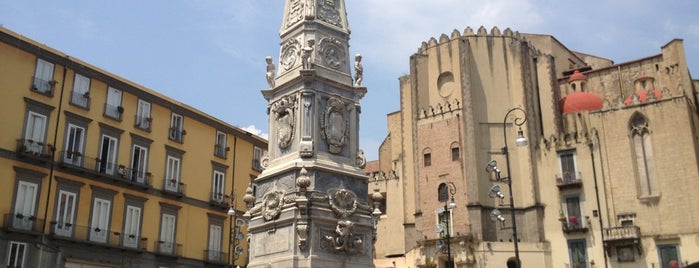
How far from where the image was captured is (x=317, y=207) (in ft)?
43.1

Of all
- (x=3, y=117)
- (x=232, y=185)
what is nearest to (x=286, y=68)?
(x=3, y=117)

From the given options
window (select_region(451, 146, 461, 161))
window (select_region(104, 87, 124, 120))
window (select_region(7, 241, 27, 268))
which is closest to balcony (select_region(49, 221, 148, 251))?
window (select_region(7, 241, 27, 268))

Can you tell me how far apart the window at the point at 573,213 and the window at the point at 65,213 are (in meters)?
27.2

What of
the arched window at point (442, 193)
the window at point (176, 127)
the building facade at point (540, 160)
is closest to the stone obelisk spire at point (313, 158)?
the window at point (176, 127)

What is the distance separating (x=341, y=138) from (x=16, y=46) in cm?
1861

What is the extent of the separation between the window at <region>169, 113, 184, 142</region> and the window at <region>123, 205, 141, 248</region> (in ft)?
15.0

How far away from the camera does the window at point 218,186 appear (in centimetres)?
3500

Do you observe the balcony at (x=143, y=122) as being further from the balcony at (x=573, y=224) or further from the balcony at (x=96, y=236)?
the balcony at (x=573, y=224)

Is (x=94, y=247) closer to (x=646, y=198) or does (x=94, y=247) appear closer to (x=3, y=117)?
(x=3, y=117)

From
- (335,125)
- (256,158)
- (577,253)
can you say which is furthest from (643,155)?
(335,125)

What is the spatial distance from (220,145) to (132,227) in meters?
7.60

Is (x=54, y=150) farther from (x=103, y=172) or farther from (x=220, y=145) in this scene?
(x=220, y=145)

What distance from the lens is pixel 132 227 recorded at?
30.1 metres

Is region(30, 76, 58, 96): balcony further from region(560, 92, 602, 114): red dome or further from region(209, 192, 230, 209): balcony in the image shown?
region(560, 92, 602, 114): red dome
